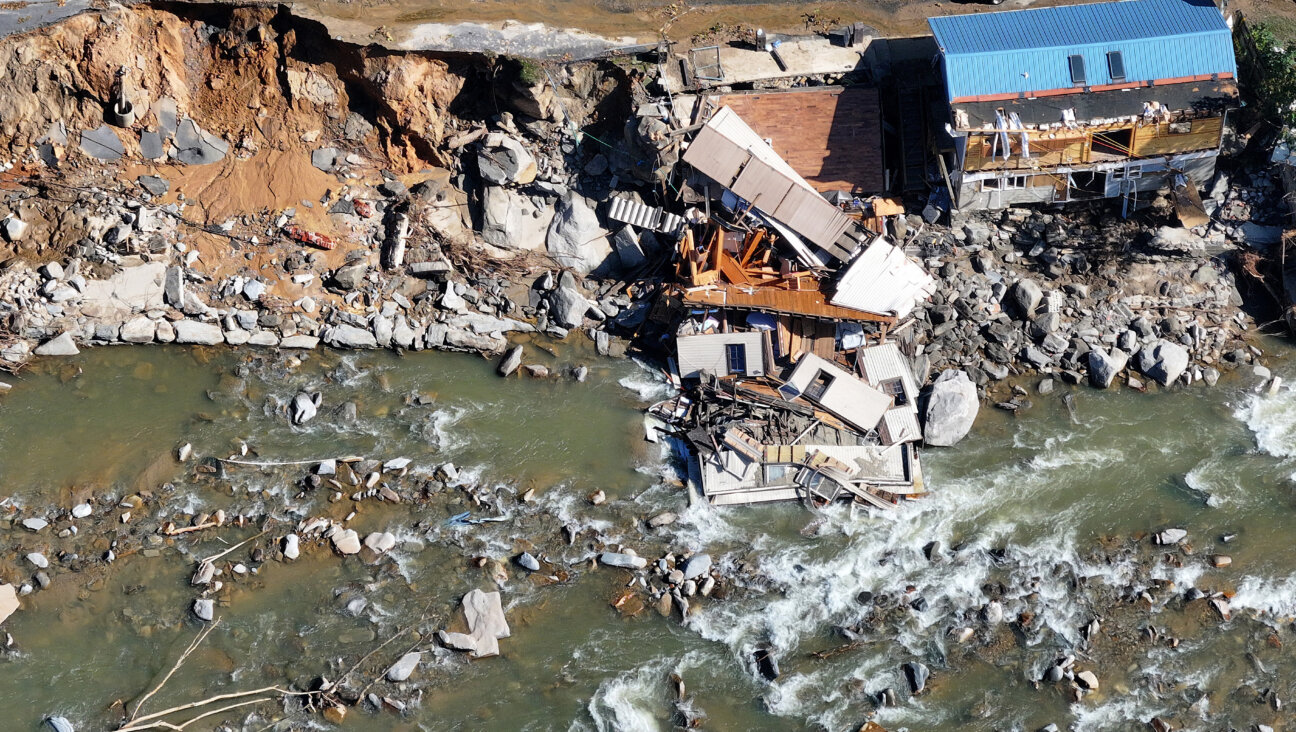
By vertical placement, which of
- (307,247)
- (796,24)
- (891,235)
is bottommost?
(307,247)

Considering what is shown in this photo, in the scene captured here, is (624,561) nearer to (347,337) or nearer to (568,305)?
(568,305)

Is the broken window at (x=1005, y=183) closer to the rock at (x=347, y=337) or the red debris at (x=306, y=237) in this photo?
the rock at (x=347, y=337)

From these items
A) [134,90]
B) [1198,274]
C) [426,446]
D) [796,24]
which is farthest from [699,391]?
[134,90]

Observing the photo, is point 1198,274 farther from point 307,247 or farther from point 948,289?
point 307,247

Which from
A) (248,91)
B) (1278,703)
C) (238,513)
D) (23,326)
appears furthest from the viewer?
(248,91)

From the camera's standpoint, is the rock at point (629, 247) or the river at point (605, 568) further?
the rock at point (629, 247)

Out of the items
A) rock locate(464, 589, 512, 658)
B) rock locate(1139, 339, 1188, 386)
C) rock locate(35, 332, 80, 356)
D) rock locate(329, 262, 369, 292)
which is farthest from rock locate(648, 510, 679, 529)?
rock locate(35, 332, 80, 356)

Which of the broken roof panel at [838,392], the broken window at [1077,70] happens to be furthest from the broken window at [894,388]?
the broken window at [1077,70]

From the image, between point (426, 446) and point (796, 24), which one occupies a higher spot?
point (796, 24)
